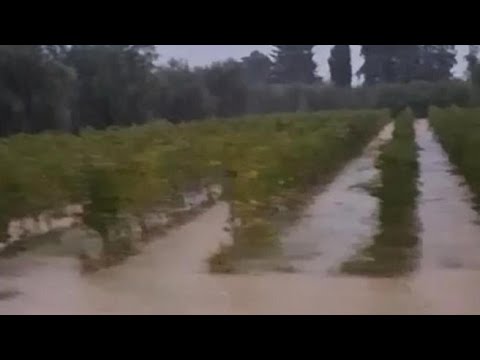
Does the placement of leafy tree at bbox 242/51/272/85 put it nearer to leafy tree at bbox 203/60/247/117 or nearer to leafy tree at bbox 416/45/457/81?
leafy tree at bbox 203/60/247/117

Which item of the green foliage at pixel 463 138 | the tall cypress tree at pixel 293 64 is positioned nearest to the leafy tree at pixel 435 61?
the green foliage at pixel 463 138

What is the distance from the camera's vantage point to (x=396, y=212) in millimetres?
3955

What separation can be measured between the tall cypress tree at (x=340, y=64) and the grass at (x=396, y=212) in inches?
11.9

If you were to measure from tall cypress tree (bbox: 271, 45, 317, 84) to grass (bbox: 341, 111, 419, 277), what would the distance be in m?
0.45

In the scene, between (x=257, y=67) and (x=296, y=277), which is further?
(x=257, y=67)

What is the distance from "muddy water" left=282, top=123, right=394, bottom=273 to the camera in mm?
3906

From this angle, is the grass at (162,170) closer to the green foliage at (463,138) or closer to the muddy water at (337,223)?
the muddy water at (337,223)

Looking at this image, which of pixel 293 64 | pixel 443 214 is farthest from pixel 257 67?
pixel 443 214

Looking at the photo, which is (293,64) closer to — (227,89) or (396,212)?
(227,89)

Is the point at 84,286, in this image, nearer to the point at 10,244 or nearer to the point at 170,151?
the point at 10,244

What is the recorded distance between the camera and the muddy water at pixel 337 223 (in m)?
3.91

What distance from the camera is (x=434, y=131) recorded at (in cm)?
407

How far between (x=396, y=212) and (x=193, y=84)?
1055 mm

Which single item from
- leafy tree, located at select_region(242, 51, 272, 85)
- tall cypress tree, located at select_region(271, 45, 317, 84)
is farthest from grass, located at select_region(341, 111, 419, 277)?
leafy tree, located at select_region(242, 51, 272, 85)
